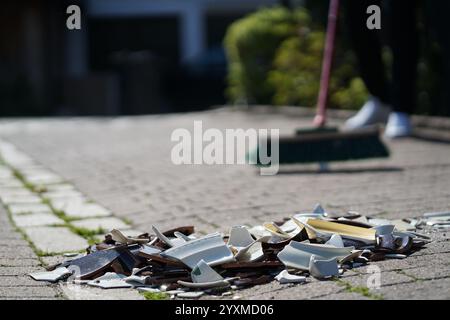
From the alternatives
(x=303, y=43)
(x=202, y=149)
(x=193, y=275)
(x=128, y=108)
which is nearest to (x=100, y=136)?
(x=202, y=149)

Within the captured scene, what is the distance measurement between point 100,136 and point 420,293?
6498 millimetres

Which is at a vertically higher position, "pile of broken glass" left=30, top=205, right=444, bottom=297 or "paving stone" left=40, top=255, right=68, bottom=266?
"pile of broken glass" left=30, top=205, right=444, bottom=297

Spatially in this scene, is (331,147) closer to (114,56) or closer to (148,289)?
(148,289)

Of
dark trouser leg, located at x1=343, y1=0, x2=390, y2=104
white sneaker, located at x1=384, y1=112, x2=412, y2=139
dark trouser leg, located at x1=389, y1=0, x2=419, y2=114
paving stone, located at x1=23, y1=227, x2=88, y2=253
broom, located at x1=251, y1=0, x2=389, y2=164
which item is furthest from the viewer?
white sneaker, located at x1=384, y1=112, x2=412, y2=139

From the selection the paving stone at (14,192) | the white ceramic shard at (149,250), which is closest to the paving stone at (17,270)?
the white ceramic shard at (149,250)

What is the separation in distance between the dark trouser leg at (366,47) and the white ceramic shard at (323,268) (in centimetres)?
372

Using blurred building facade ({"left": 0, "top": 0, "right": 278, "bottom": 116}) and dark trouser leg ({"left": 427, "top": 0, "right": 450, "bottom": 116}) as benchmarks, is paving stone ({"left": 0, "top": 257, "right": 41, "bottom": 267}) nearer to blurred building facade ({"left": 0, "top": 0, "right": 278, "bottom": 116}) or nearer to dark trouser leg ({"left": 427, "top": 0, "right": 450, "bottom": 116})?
dark trouser leg ({"left": 427, "top": 0, "right": 450, "bottom": 116})

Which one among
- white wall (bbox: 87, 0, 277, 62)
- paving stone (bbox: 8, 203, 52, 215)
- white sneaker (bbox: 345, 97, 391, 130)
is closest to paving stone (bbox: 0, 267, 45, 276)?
paving stone (bbox: 8, 203, 52, 215)

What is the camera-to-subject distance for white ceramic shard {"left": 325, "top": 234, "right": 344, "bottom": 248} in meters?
3.08

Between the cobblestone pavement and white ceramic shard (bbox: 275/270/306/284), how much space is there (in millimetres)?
36

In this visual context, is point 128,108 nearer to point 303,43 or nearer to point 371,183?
point 303,43

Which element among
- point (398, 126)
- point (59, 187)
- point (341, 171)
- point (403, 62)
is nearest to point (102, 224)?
point (59, 187)

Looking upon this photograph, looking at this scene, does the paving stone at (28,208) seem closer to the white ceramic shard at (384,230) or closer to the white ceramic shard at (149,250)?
the white ceramic shard at (149,250)

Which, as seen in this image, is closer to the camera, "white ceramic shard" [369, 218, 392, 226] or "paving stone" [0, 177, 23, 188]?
"white ceramic shard" [369, 218, 392, 226]
